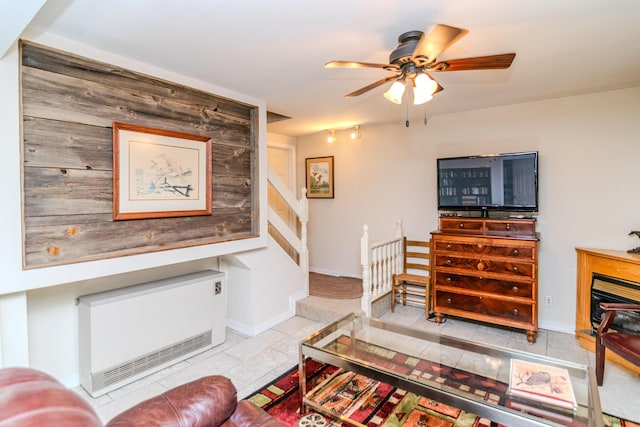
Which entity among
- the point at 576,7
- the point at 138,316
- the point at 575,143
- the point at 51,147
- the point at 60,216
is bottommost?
the point at 138,316

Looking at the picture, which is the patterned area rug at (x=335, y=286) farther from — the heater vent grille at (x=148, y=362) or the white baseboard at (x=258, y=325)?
the heater vent grille at (x=148, y=362)

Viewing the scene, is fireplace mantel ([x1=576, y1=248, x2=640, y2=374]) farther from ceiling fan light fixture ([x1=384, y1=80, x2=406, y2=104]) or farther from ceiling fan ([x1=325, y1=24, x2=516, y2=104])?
ceiling fan light fixture ([x1=384, y1=80, x2=406, y2=104])

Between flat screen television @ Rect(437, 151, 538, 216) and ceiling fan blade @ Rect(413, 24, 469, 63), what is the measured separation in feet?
6.35

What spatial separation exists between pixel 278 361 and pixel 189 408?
1.55 meters

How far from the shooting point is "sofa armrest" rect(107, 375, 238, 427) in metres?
1.20

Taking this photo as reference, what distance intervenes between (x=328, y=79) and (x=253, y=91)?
2.45ft

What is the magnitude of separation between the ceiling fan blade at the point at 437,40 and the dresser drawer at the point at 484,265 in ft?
7.10

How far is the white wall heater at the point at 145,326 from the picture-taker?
7.56ft

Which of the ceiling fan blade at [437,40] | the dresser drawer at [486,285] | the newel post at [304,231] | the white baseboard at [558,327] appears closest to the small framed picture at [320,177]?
the newel post at [304,231]

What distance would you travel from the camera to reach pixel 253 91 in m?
2.95

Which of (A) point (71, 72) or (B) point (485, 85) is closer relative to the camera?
(A) point (71, 72)

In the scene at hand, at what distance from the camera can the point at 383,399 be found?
2.19 metres

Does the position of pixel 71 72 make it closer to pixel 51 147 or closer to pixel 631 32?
pixel 51 147

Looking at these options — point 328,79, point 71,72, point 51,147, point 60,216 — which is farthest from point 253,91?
point 60,216
